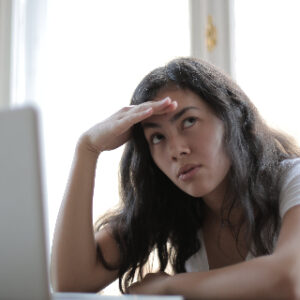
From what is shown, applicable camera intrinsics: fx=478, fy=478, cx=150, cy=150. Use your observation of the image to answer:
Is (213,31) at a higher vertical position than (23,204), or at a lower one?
higher

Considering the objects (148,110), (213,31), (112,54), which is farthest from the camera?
(112,54)

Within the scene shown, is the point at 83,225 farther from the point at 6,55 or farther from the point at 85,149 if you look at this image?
the point at 6,55

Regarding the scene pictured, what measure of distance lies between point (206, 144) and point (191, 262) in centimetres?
38

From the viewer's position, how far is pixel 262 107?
1.77m

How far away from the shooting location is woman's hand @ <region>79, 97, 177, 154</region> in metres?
1.14

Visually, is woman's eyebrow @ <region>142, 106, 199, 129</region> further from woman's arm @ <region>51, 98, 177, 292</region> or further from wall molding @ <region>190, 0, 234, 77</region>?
wall molding @ <region>190, 0, 234, 77</region>

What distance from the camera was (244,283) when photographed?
879mm

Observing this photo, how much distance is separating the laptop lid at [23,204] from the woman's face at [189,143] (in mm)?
574

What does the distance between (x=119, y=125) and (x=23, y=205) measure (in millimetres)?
636

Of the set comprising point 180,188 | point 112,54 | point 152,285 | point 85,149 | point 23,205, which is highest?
point 112,54

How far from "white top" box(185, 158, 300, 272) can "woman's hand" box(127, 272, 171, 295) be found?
0.26 m

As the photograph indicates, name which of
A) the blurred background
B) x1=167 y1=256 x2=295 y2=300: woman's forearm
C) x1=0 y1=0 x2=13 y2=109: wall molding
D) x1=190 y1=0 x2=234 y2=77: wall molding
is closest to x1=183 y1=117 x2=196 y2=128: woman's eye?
x1=167 y1=256 x2=295 y2=300: woman's forearm

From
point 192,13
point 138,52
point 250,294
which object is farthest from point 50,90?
point 250,294

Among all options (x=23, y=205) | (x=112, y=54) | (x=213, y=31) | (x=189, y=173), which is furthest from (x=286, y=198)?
(x=112, y=54)
